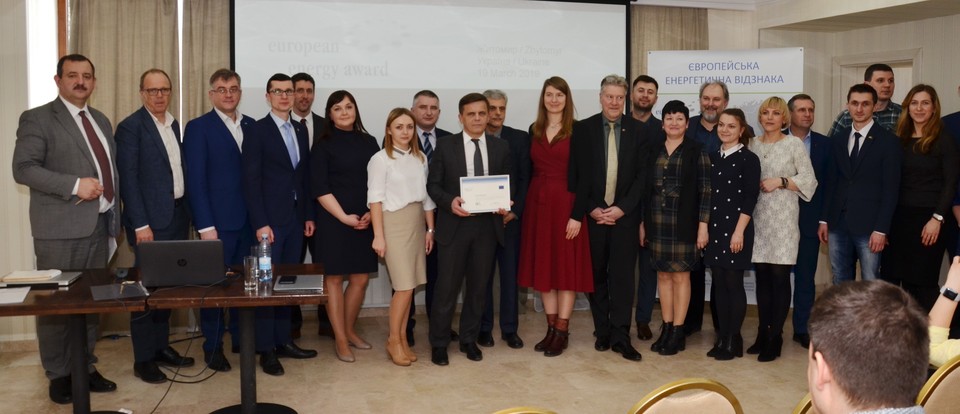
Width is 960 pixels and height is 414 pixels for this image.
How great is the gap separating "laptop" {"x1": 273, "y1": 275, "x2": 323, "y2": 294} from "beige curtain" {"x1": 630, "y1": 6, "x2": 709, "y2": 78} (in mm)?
4021

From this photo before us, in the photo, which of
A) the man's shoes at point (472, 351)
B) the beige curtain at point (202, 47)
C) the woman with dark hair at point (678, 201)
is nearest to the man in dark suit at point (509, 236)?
the man's shoes at point (472, 351)

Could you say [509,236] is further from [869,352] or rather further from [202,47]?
[869,352]

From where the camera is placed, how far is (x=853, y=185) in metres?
5.17

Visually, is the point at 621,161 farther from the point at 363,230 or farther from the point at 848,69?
the point at 848,69

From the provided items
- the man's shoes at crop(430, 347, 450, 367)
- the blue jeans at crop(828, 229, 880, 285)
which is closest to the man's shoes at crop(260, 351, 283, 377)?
the man's shoes at crop(430, 347, 450, 367)

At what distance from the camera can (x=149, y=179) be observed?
4605 millimetres

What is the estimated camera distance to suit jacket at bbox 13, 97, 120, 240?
421 cm

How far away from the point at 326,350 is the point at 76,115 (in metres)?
2.03

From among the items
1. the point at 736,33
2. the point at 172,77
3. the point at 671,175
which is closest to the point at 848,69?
the point at 736,33

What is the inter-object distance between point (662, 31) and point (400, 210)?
323 centimetres

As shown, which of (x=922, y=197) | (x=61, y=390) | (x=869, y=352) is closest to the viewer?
(x=869, y=352)

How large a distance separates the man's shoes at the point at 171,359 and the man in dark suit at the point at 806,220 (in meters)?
3.80

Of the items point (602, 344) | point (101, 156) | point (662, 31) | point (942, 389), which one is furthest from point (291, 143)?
point (942, 389)

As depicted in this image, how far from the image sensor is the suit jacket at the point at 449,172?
493cm
